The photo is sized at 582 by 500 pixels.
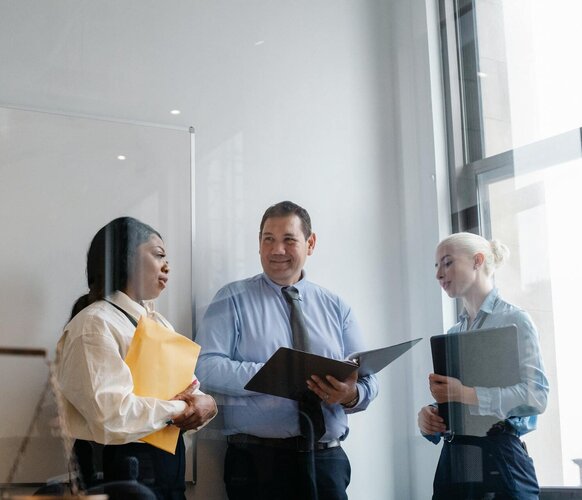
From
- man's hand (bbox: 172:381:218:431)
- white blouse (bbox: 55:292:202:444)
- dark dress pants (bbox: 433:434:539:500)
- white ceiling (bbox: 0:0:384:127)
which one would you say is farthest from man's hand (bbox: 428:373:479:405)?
white ceiling (bbox: 0:0:384:127)

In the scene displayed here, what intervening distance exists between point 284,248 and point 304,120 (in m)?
0.37

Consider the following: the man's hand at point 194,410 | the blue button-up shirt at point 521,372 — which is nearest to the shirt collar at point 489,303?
the blue button-up shirt at point 521,372

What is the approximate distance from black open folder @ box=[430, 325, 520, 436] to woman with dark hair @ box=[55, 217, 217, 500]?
2.29 ft

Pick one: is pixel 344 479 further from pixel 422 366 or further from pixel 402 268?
pixel 402 268

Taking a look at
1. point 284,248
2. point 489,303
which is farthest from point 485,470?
point 284,248

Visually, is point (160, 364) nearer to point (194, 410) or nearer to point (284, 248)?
point (194, 410)

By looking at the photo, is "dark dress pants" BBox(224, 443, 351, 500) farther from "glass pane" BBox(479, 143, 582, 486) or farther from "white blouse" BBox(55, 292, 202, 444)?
"glass pane" BBox(479, 143, 582, 486)

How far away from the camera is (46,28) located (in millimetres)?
1970

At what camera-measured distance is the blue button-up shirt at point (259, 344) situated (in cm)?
198

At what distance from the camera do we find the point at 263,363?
201 centimetres

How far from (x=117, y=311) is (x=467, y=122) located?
1.17 meters

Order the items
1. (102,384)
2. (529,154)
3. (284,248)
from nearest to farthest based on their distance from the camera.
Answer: (102,384) → (284,248) → (529,154)

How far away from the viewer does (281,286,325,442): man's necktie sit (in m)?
2.04

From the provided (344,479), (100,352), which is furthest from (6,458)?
(344,479)
